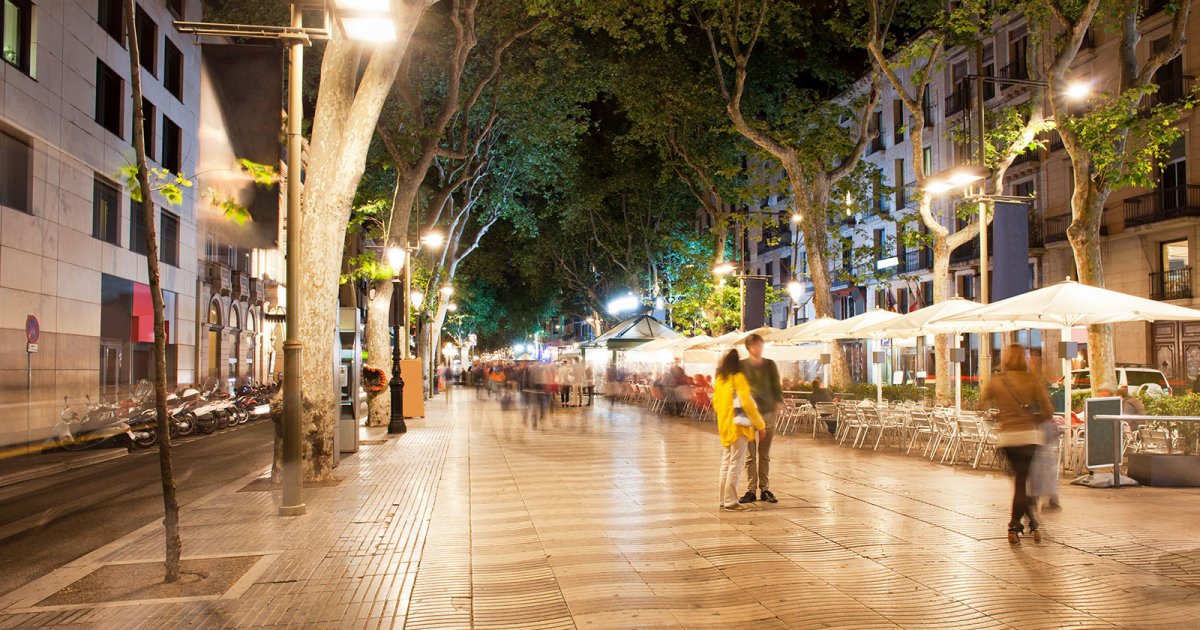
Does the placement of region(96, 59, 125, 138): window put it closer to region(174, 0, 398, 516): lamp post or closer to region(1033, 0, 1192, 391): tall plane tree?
region(174, 0, 398, 516): lamp post

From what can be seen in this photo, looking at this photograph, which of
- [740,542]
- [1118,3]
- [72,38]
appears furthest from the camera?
[72,38]

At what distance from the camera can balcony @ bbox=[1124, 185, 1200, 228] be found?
27.2 metres

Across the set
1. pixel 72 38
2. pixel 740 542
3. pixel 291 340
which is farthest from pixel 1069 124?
pixel 72 38

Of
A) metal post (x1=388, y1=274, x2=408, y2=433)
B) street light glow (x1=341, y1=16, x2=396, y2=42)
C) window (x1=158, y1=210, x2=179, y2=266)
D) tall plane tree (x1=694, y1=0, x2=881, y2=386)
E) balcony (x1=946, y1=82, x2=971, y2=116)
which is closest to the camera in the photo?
street light glow (x1=341, y1=16, x2=396, y2=42)

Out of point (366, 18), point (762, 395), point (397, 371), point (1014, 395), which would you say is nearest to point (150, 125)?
point (397, 371)

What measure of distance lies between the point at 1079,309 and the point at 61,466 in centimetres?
1640

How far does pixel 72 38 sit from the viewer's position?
897 inches

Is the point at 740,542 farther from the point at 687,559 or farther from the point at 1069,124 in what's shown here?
the point at 1069,124

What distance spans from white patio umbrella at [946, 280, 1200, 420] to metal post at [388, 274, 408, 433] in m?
12.6

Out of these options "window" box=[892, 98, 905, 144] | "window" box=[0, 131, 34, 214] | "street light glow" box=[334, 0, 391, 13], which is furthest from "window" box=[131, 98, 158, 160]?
"window" box=[892, 98, 905, 144]

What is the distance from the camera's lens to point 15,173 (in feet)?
66.0

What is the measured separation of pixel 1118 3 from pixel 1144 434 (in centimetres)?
844

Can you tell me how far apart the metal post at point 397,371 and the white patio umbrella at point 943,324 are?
10.4 metres

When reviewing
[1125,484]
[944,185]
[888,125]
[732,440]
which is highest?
[888,125]
